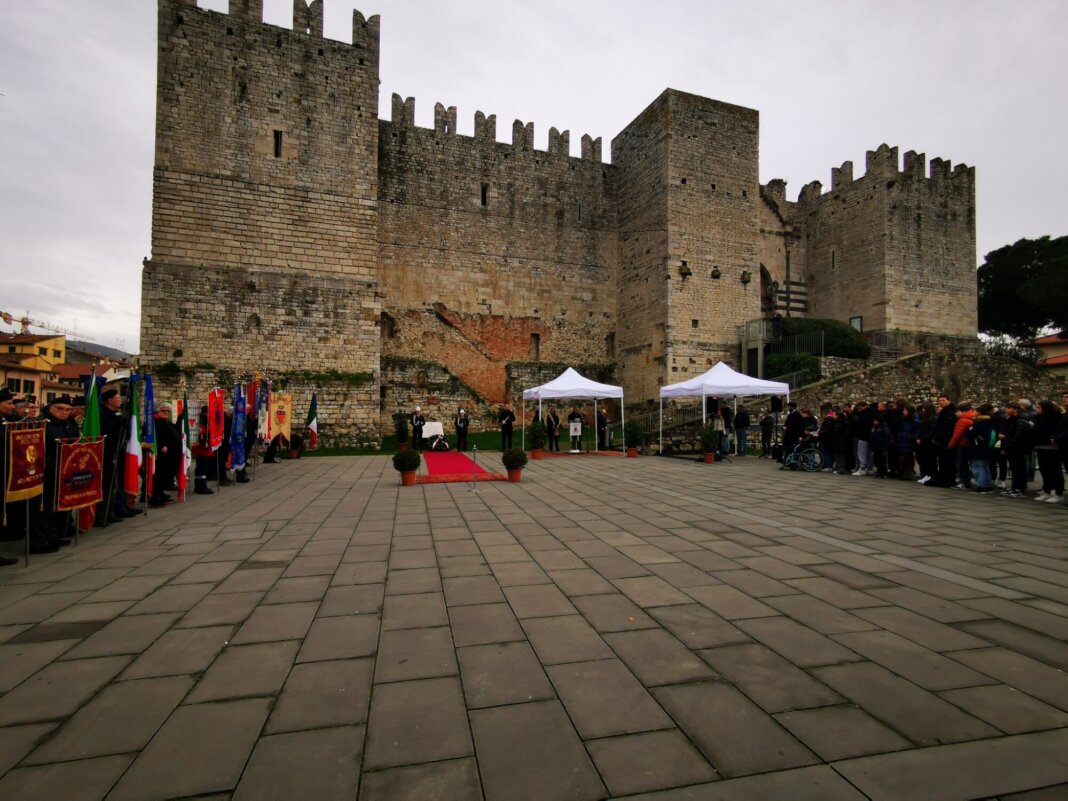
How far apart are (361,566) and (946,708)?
13.4 feet

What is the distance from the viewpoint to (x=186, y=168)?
17000 mm

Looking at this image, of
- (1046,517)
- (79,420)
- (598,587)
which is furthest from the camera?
(1046,517)

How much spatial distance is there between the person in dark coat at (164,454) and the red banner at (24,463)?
2770mm

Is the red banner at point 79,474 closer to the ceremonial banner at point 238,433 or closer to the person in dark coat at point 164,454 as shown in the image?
the person in dark coat at point 164,454

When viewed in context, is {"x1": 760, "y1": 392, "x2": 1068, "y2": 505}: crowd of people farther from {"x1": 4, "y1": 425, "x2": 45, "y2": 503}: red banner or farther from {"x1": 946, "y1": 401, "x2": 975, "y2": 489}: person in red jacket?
{"x1": 4, "y1": 425, "x2": 45, "y2": 503}: red banner

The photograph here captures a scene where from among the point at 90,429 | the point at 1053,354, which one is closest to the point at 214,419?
the point at 90,429

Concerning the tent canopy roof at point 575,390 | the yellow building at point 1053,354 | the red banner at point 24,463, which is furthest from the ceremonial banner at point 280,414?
the yellow building at point 1053,354

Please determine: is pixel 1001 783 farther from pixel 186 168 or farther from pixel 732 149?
pixel 732 149

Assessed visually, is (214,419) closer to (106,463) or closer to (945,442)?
(106,463)

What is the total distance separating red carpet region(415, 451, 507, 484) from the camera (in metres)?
10.3

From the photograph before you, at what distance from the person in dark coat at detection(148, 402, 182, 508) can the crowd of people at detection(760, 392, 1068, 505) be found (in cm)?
1257

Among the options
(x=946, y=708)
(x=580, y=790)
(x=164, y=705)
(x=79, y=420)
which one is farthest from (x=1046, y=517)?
(x=79, y=420)

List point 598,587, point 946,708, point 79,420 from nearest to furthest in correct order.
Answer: point 946,708 < point 598,587 < point 79,420

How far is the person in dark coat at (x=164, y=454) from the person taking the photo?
26.3ft
